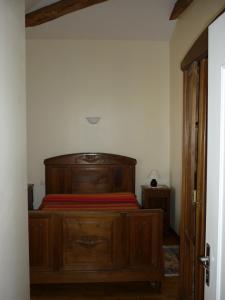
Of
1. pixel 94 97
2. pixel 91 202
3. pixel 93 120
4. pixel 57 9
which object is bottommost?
pixel 91 202

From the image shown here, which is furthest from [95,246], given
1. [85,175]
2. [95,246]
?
[85,175]

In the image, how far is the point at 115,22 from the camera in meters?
4.76

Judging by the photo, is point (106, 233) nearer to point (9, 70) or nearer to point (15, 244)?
point (15, 244)

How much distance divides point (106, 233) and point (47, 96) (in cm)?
300

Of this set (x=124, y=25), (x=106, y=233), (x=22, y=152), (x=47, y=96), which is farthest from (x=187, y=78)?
(x=47, y=96)

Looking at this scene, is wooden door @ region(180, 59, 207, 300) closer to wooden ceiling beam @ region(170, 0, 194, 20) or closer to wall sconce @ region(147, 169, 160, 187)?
wooden ceiling beam @ region(170, 0, 194, 20)

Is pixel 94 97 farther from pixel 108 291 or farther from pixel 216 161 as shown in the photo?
pixel 216 161

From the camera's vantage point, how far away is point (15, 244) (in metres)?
1.46

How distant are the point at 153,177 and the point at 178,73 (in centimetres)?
172

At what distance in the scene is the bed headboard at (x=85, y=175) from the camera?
5113 mm

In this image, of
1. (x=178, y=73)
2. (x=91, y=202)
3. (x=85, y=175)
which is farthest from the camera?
(x=85, y=175)

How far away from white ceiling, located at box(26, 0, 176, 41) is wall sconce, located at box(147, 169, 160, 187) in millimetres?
2220

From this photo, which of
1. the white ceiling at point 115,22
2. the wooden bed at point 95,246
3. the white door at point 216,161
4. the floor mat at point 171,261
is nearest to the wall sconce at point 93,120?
the white ceiling at point 115,22

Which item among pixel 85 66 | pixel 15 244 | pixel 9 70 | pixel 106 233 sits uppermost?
pixel 85 66
